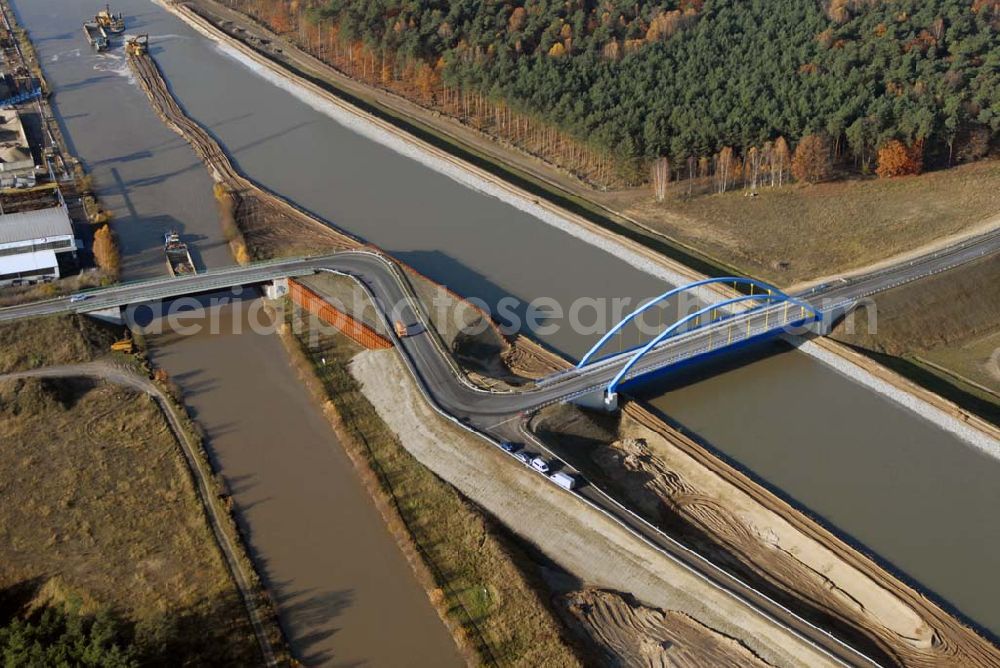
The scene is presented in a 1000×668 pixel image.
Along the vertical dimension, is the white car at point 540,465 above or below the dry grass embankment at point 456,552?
above

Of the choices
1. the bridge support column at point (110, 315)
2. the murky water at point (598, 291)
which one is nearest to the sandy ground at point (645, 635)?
the murky water at point (598, 291)

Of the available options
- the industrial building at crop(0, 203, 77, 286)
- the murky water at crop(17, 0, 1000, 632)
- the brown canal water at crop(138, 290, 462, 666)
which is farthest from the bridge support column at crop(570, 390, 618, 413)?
the industrial building at crop(0, 203, 77, 286)

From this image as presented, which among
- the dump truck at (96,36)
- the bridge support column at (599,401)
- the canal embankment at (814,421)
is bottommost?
the canal embankment at (814,421)

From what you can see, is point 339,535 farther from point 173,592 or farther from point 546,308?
point 546,308

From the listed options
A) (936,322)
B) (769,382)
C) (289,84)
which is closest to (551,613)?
(769,382)

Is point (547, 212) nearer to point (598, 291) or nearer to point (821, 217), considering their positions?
point (598, 291)

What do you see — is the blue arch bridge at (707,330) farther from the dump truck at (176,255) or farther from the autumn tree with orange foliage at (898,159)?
the dump truck at (176,255)
